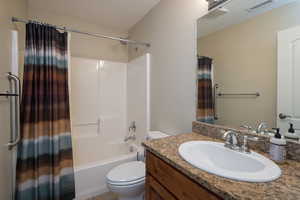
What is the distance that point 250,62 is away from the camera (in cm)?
98

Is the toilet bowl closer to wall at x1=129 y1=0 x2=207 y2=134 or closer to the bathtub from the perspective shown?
the bathtub

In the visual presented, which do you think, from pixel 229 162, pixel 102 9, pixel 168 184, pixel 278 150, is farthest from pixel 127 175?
pixel 102 9

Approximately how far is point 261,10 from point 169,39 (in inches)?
35.9

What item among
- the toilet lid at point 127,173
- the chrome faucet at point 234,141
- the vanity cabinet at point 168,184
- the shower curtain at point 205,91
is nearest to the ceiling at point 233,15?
the shower curtain at point 205,91

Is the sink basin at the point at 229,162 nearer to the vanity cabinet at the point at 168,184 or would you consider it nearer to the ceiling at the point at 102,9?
the vanity cabinet at the point at 168,184

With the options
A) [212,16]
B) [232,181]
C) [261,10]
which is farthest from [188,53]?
[232,181]

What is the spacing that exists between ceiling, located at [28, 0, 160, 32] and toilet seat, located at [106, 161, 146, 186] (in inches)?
82.6

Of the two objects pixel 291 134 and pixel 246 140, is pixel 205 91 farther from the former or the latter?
pixel 291 134

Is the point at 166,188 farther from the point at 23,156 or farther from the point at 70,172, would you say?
the point at 23,156

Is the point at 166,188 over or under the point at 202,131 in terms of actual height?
under

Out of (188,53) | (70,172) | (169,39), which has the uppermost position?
(169,39)

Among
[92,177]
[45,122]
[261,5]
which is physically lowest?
[92,177]

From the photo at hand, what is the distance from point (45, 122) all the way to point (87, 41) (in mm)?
1650

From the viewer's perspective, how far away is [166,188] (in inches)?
32.1
